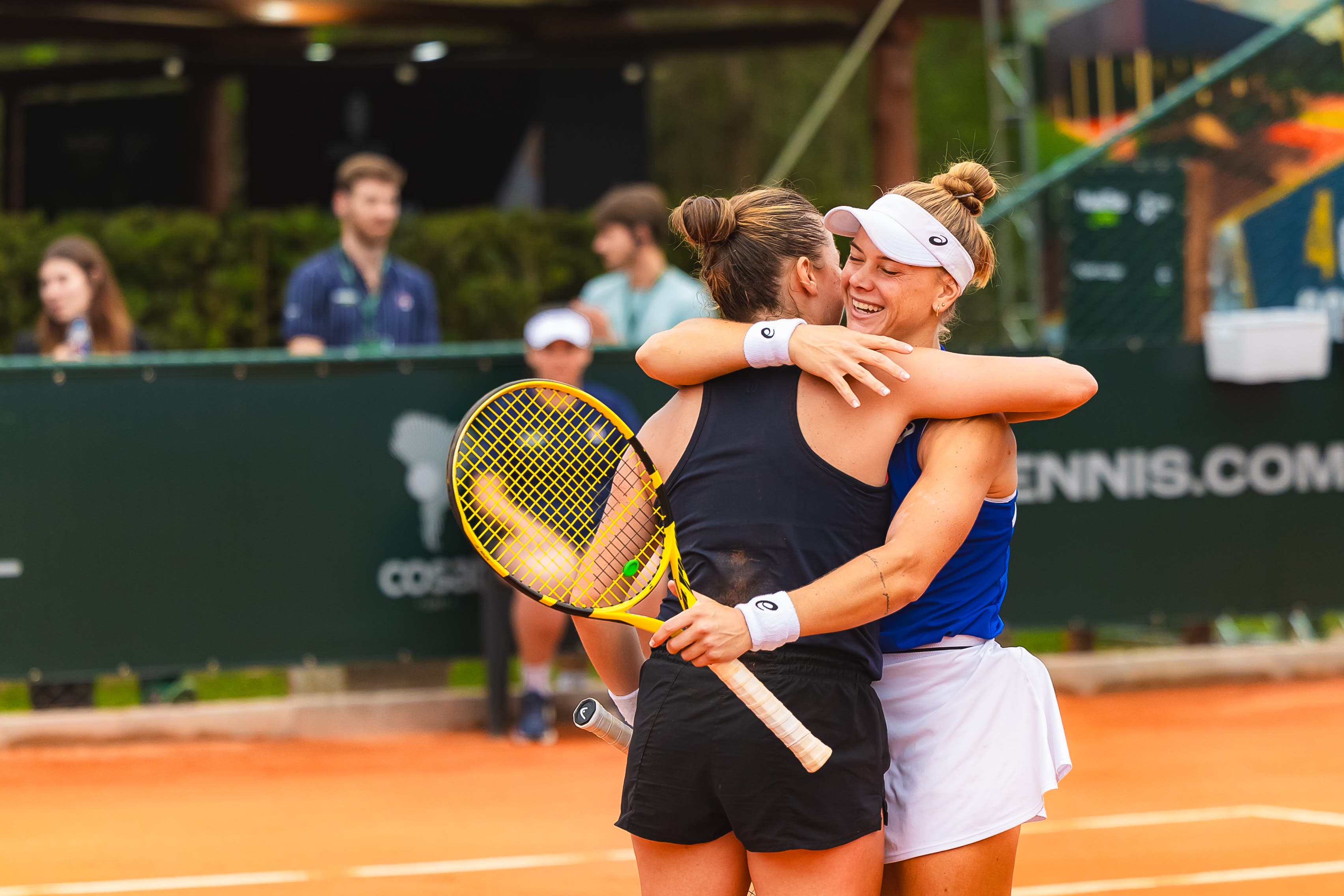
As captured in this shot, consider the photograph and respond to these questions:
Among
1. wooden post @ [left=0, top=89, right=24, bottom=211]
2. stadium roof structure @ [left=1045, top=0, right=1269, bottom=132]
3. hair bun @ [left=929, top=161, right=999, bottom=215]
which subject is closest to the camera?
hair bun @ [left=929, top=161, right=999, bottom=215]

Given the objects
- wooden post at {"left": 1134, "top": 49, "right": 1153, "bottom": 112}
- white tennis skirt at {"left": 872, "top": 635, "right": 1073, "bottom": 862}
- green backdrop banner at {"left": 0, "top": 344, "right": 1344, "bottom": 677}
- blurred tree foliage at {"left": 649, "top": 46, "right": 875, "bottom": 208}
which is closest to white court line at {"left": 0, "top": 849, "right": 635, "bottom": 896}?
green backdrop banner at {"left": 0, "top": 344, "right": 1344, "bottom": 677}

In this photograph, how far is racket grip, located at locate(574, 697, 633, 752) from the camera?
259 cm

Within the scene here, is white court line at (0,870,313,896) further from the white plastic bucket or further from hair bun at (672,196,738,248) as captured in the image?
the white plastic bucket

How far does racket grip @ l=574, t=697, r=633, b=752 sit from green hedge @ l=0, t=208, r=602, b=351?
9.33 m

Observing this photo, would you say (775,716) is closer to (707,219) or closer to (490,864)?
(707,219)

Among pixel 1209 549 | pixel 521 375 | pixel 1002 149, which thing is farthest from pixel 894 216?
pixel 1002 149

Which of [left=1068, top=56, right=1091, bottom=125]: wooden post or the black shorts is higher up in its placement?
[left=1068, top=56, right=1091, bottom=125]: wooden post

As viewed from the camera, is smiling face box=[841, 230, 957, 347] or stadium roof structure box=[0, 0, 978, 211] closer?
smiling face box=[841, 230, 957, 347]

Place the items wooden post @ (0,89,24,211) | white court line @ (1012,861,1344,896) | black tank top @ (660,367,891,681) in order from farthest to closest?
wooden post @ (0,89,24,211) → white court line @ (1012,861,1344,896) → black tank top @ (660,367,891,681)

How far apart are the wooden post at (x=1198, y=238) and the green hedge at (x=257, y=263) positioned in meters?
5.22

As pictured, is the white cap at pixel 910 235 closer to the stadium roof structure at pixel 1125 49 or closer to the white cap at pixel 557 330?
the white cap at pixel 557 330

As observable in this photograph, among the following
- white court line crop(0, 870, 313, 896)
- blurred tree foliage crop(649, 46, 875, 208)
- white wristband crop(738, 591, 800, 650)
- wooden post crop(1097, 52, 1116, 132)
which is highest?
blurred tree foliage crop(649, 46, 875, 208)

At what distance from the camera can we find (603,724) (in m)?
2.65

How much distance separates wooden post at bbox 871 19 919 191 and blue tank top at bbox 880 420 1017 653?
423 inches
